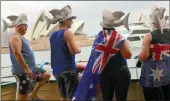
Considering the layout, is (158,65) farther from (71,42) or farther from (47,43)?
(47,43)

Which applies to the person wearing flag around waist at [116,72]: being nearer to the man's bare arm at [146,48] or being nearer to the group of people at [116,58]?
the group of people at [116,58]

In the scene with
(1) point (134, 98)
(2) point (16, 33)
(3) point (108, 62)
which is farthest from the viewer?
(1) point (134, 98)

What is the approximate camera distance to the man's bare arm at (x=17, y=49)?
12.6 feet

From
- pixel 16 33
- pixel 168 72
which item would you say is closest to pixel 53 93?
pixel 16 33

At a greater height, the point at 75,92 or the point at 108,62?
the point at 108,62

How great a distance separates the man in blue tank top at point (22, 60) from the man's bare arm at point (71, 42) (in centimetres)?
63

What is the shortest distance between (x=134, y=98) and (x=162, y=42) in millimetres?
1057

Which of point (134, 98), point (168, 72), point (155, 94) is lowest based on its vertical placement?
point (134, 98)

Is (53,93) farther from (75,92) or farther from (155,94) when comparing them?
(155,94)

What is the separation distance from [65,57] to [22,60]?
54cm

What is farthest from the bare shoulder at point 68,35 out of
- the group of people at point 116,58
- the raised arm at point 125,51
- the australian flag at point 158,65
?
the australian flag at point 158,65

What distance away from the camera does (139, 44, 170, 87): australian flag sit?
3594 mm

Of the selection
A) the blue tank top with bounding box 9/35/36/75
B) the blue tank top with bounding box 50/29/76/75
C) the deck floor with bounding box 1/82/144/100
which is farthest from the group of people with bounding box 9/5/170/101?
the deck floor with bounding box 1/82/144/100

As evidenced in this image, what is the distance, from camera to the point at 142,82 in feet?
12.2
